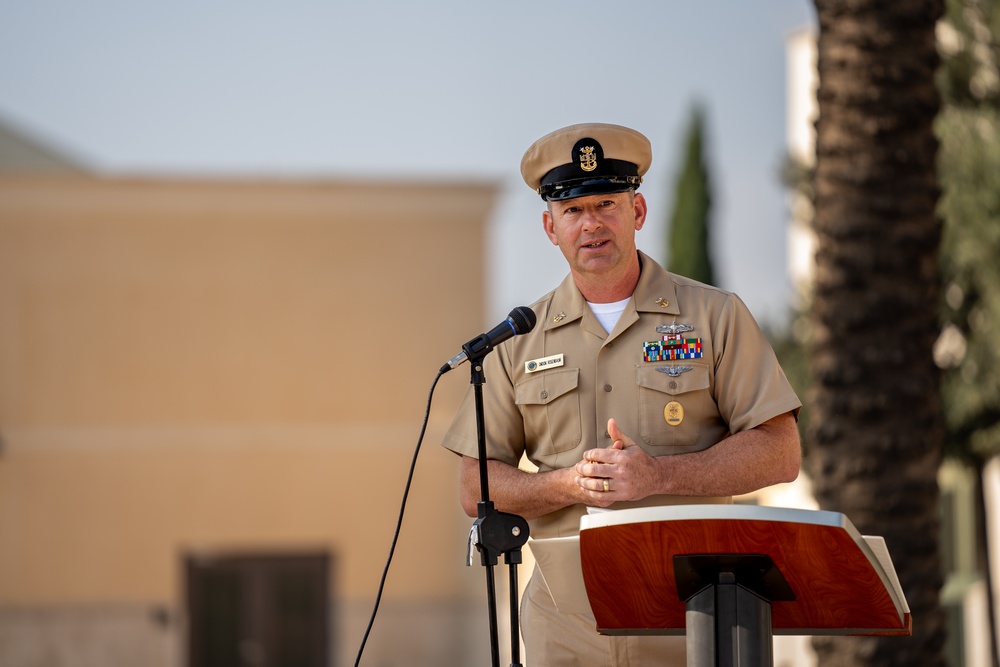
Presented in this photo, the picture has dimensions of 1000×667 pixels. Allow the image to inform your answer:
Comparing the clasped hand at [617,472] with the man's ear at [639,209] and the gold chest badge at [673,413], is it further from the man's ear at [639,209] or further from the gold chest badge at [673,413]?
the man's ear at [639,209]

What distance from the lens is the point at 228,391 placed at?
21234mm

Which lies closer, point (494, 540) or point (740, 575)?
point (740, 575)

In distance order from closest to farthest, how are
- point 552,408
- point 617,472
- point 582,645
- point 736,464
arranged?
point 617,472
point 736,464
point 582,645
point 552,408

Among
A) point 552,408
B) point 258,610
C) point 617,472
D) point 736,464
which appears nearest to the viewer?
point 617,472

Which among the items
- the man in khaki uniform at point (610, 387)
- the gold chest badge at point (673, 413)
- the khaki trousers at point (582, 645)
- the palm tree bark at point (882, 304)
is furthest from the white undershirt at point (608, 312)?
the palm tree bark at point (882, 304)

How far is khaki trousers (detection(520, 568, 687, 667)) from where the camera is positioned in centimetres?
341

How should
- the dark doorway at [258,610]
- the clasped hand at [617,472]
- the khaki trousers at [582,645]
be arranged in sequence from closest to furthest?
the clasped hand at [617,472] → the khaki trousers at [582,645] → the dark doorway at [258,610]

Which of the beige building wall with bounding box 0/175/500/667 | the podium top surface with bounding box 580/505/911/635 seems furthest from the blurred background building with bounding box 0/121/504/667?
the podium top surface with bounding box 580/505/911/635

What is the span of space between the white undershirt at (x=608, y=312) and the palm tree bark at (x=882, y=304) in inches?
125

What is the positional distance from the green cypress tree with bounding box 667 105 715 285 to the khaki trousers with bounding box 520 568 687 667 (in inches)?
804

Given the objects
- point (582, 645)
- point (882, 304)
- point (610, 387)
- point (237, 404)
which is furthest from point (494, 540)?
point (237, 404)

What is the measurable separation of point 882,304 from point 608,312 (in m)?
3.25

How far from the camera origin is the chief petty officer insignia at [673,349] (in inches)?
137

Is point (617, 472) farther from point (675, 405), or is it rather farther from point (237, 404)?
point (237, 404)
